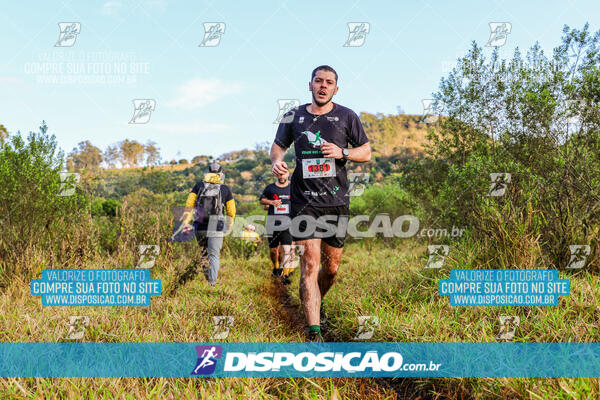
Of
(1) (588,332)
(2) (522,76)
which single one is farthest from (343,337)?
(2) (522,76)

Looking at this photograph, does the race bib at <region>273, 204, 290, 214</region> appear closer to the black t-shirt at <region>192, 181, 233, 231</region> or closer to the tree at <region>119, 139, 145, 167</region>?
the black t-shirt at <region>192, 181, 233, 231</region>

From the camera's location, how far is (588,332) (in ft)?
9.84

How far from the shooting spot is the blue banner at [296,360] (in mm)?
2592

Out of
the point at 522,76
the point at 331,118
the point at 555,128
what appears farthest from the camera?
the point at 522,76

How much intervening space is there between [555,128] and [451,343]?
4.08 m

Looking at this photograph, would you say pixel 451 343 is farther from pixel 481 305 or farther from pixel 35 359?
pixel 35 359
